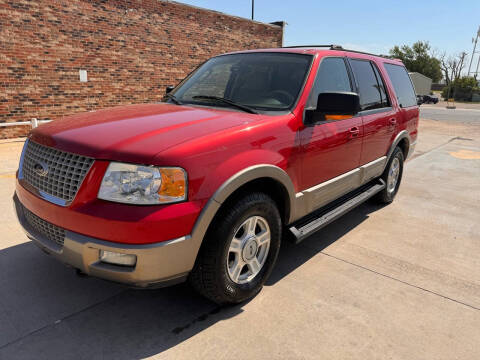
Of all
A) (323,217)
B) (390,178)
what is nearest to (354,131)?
(323,217)

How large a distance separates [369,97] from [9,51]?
29.8 ft

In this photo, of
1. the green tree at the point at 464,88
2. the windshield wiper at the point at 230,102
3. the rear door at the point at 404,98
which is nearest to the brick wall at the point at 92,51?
the windshield wiper at the point at 230,102

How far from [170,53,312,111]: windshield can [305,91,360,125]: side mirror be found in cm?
20

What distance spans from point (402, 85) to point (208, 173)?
4128 mm

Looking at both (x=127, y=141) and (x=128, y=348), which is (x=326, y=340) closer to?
(x=128, y=348)

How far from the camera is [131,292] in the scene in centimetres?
294

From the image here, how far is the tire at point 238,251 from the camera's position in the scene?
2443 mm

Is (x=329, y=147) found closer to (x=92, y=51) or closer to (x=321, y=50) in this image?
(x=321, y=50)

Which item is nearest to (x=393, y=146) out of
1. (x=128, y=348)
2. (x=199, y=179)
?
(x=199, y=179)

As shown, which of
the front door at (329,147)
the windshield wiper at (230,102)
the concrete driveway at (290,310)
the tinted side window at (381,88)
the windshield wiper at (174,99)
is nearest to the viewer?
the concrete driveway at (290,310)

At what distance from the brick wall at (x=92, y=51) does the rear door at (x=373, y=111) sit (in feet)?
29.1

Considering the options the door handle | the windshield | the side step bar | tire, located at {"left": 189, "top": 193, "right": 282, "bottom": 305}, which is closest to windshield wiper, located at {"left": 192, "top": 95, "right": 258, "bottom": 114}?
the windshield

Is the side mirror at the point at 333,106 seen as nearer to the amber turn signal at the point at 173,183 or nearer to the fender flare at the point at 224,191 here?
the fender flare at the point at 224,191

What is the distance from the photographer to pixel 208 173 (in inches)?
90.0
